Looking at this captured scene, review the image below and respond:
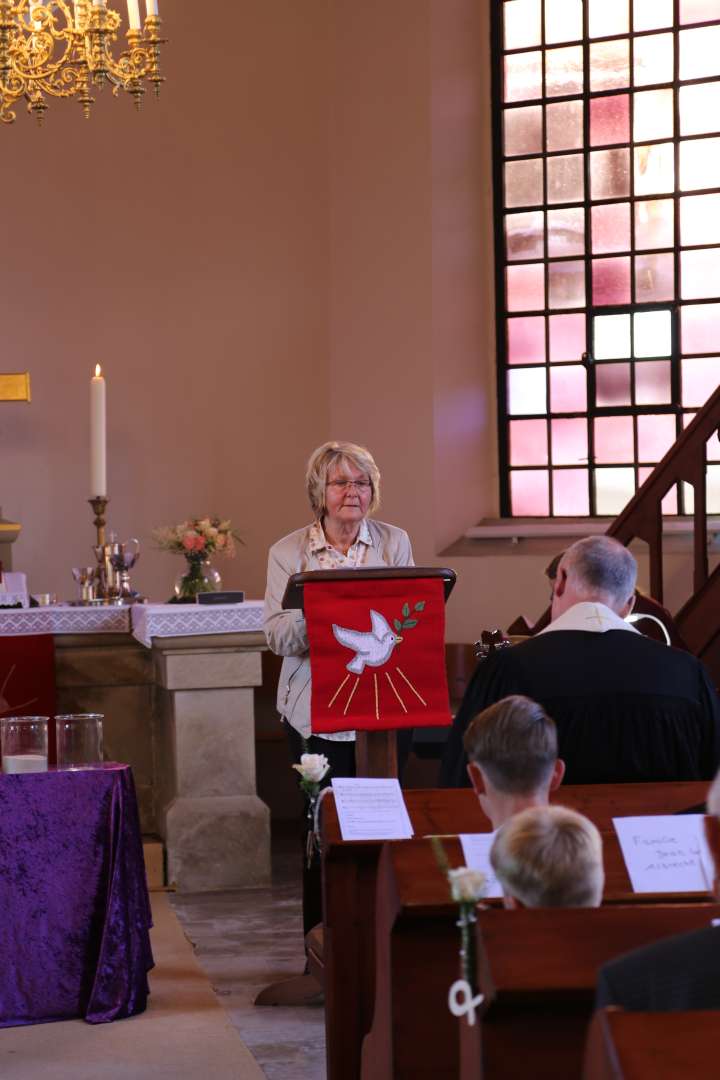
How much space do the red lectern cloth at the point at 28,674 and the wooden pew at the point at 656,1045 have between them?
→ 16.1 ft

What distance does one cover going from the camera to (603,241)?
788 centimetres

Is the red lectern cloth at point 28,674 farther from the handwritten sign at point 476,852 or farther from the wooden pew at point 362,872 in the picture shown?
the handwritten sign at point 476,852

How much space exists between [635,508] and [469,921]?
4578 millimetres

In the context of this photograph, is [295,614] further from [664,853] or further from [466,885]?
[466,885]

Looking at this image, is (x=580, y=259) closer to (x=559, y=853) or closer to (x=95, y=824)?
(x=95, y=824)

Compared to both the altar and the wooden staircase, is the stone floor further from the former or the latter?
the wooden staircase

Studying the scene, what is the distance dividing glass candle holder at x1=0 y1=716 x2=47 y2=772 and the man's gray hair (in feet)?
5.33

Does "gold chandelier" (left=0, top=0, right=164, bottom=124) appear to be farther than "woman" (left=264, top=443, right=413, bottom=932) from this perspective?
Yes

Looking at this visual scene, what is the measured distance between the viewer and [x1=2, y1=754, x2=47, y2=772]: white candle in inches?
169

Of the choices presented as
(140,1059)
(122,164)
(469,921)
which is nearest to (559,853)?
(469,921)

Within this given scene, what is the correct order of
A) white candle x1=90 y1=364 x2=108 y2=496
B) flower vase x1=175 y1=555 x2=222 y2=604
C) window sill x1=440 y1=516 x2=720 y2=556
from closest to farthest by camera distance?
white candle x1=90 y1=364 x2=108 y2=496 → flower vase x1=175 y1=555 x2=222 y2=604 → window sill x1=440 y1=516 x2=720 y2=556

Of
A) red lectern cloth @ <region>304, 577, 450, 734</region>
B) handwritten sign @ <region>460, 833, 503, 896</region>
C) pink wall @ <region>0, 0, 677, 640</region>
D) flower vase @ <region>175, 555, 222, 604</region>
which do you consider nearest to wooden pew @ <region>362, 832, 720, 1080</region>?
handwritten sign @ <region>460, 833, 503, 896</region>

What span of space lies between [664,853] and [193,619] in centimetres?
356

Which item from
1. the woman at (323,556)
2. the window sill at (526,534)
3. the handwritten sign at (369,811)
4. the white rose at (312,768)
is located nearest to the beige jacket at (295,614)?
the woman at (323,556)
